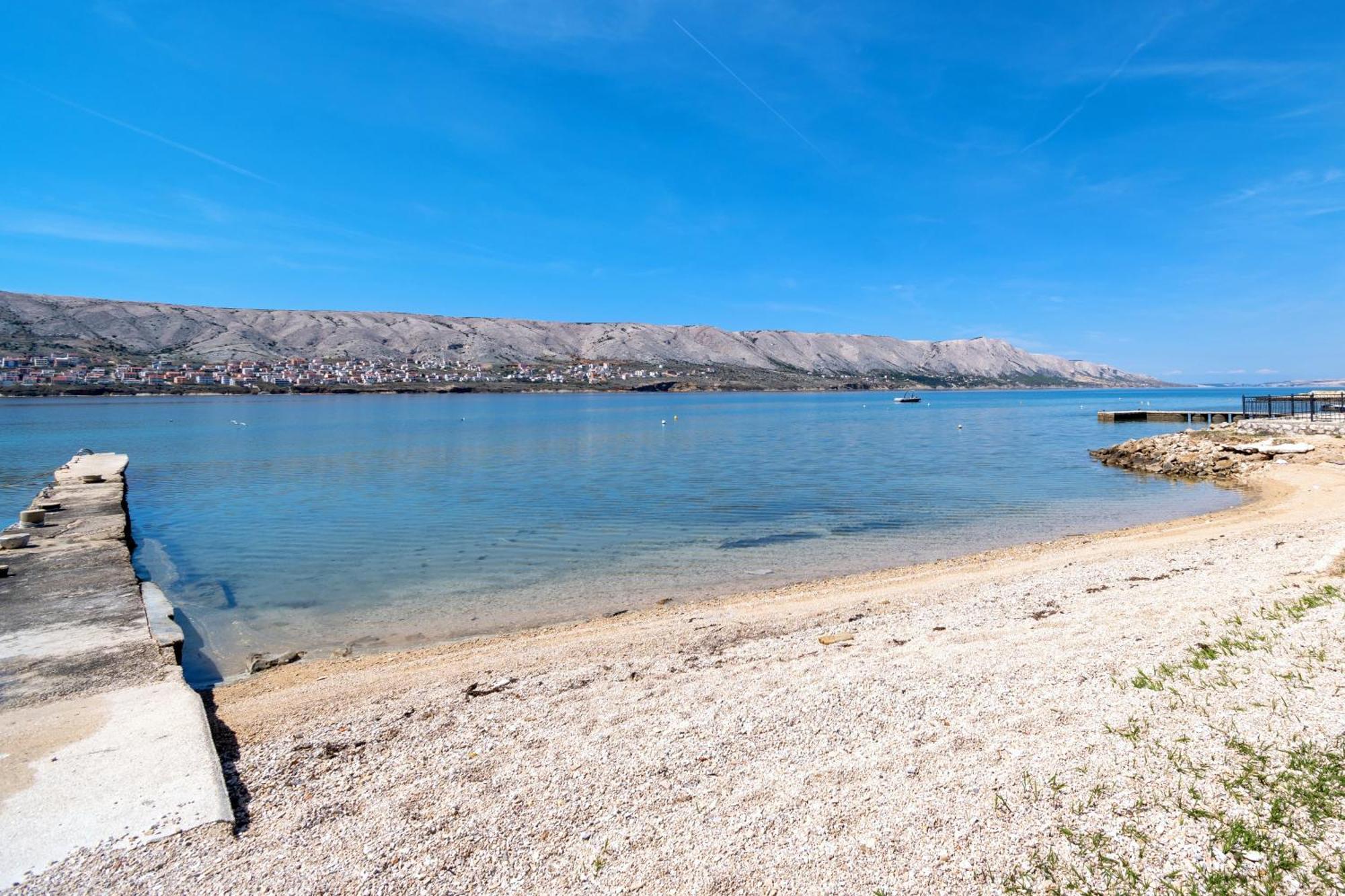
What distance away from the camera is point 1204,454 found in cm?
3125

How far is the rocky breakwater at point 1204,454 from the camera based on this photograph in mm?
29203

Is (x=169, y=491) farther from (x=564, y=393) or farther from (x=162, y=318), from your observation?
(x=162, y=318)

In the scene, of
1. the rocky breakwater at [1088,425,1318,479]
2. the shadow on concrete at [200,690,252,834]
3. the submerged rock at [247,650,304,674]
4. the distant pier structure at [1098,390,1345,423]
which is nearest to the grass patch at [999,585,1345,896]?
the shadow on concrete at [200,690,252,834]

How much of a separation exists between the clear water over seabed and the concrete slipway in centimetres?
151

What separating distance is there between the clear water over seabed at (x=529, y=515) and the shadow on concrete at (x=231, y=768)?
10.8 feet

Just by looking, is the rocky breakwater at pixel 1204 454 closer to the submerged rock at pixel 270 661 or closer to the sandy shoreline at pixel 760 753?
the sandy shoreline at pixel 760 753

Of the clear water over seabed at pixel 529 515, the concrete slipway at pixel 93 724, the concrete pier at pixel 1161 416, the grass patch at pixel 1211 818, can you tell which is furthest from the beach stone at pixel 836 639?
the concrete pier at pixel 1161 416

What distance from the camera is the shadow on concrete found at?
4.89 meters

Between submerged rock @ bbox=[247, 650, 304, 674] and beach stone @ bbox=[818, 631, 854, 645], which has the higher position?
beach stone @ bbox=[818, 631, 854, 645]

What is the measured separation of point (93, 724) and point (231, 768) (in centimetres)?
155

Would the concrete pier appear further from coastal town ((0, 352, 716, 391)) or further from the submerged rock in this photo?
coastal town ((0, 352, 716, 391))

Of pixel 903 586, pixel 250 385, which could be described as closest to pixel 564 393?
pixel 250 385

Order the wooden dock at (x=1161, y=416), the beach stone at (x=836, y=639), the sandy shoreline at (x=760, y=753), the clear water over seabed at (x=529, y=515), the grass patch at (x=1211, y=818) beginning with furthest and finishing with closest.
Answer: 1. the wooden dock at (x=1161, y=416)
2. the clear water over seabed at (x=529, y=515)
3. the beach stone at (x=836, y=639)
4. the sandy shoreline at (x=760, y=753)
5. the grass patch at (x=1211, y=818)

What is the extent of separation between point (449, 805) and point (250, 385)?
6787 inches
